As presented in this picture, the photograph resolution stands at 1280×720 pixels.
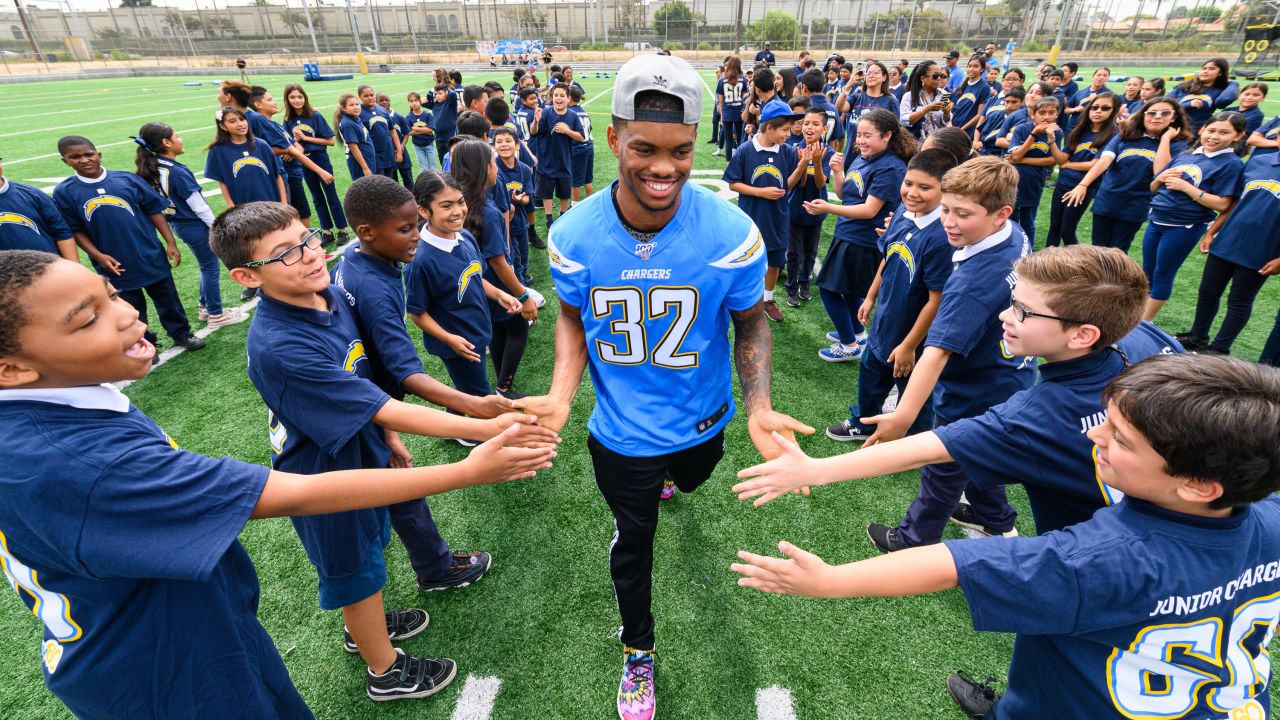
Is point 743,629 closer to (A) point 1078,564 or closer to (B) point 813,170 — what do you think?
(A) point 1078,564

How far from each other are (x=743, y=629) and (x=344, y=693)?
7.14ft

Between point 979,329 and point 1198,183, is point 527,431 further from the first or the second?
point 1198,183

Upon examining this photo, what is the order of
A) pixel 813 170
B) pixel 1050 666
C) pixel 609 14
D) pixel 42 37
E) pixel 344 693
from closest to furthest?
pixel 1050 666, pixel 344 693, pixel 813 170, pixel 42 37, pixel 609 14

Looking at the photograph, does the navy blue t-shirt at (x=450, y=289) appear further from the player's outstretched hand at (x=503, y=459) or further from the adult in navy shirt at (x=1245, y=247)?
the adult in navy shirt at (x=1245, y=247)

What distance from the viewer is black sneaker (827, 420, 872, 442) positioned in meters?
4.98

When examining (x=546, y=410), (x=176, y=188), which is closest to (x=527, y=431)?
(x=546, y=410)

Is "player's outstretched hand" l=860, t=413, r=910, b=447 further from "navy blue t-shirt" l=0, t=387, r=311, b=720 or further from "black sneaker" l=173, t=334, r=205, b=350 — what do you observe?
"black sneaker" l=173, t=334, r=205, b=350

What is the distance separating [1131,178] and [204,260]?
10857 millimetres

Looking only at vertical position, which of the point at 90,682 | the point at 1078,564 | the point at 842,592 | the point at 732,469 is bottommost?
the point at 732,469

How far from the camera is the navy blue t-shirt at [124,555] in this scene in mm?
1326

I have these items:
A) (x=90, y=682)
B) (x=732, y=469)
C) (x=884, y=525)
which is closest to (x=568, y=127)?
(x=732, y=469)

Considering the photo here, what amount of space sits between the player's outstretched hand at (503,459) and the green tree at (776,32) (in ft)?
215

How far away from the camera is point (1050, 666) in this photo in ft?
5.56

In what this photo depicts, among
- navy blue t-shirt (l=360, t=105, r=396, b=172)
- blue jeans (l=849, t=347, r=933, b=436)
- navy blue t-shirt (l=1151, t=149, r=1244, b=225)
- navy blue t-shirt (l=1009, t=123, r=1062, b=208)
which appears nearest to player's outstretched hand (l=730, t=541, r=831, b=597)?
blue jeans (l=849, t=347, r=933, b=436)
